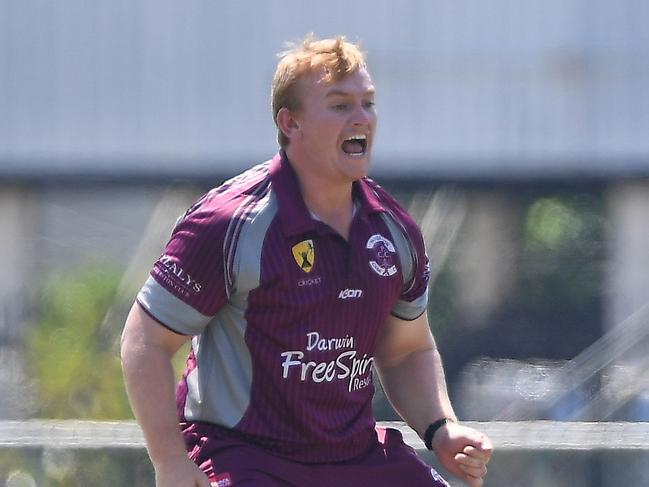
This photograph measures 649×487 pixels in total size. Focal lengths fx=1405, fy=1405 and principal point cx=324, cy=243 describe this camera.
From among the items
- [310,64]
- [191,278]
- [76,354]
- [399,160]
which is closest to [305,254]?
[191,278]

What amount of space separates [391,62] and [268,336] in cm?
661

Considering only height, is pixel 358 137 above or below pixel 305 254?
above

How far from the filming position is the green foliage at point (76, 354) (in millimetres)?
6918

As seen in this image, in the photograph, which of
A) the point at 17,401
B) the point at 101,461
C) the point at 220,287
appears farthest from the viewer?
the point at 17,401

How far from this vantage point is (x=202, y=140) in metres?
9.88

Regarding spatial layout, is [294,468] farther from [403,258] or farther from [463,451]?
[403,258]

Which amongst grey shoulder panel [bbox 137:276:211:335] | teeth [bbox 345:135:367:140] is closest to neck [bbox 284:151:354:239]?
teeth [bbox 345:135:367:140]

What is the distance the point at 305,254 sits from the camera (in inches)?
135

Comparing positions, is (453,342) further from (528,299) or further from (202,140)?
(202,140)

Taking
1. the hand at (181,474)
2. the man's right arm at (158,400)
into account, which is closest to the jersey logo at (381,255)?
the man's right arm at (158,400)

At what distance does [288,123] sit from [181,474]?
919mm

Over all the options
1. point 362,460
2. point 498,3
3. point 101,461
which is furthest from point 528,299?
point 362,460

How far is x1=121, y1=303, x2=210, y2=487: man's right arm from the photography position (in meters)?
3.30

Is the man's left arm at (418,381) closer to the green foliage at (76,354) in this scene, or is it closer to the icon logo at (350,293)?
the icon logo at (350,293)
